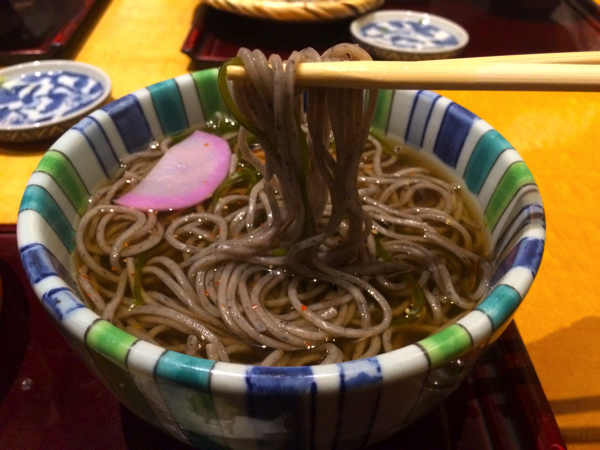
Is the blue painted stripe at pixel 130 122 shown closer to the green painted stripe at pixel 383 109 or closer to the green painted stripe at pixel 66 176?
the green painted stripe at pixel 66 176

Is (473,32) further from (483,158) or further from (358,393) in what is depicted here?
(358,393)

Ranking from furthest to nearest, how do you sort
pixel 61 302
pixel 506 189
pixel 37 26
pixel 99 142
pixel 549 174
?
pixel 37 26
pixel 549 174
pixel 99 142
pixel 506 189
pixel 61 302

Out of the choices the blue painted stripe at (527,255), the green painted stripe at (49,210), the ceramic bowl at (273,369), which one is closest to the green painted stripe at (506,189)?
the ceramic bowl at (273,369)

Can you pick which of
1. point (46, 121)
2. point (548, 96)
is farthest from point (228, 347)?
point (548, 96)

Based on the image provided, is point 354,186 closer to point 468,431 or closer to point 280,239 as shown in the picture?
point 280,239

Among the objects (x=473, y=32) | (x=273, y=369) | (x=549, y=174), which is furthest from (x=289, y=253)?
(x=473, y=32)
